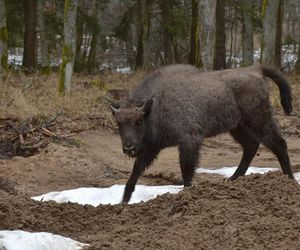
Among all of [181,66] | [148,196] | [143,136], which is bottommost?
[148,196]

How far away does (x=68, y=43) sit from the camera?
15250mm

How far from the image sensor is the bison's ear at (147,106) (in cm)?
821

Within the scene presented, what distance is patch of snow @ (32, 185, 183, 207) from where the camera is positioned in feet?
27.9

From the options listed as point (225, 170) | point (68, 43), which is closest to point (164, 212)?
point (225, 170)

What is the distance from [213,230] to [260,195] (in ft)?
3.19

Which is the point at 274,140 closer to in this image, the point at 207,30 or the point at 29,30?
the point at 207,30

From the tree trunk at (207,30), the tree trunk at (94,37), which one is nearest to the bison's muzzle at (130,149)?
the tree trunk at (207,30)

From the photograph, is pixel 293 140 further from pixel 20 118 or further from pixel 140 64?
pixel 140 64

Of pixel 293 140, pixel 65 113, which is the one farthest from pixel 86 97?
pixel 293 140

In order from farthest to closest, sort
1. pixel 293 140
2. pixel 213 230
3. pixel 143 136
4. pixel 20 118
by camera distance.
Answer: pixel 293 140 < pixel 20 118 < pixel 143 136 < pixel 213 230

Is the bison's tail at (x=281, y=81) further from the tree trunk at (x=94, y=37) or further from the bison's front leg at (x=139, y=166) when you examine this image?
the tree trunk at (x=94, y=37)

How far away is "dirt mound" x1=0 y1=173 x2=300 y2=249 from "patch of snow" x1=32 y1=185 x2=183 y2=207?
4.94 ft

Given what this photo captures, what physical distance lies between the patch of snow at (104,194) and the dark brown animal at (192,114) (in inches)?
9.6

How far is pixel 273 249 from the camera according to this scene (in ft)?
17.5
